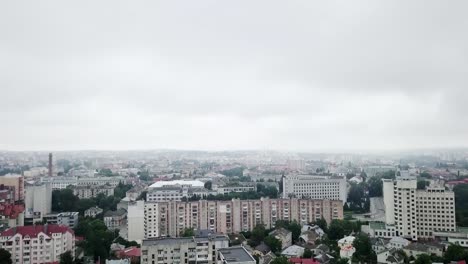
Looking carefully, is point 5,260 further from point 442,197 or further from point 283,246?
point 442,197

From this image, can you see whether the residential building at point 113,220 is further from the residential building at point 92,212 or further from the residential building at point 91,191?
the residential building at point 91,191

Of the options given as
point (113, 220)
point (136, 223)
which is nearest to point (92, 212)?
point (113, 220)

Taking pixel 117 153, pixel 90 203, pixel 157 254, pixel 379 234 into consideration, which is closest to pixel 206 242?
pixel 157 254

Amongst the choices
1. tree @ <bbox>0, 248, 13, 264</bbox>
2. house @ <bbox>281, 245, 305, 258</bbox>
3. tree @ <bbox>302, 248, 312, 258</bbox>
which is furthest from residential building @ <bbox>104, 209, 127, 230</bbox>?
tree @ <bbox>302, 248, 312, 258</bbox>

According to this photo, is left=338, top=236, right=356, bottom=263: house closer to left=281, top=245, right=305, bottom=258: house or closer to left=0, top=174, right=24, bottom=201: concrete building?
left=281, top=245, right=305, bottom=258: house

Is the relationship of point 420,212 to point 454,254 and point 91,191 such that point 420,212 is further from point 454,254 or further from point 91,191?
point 91,191

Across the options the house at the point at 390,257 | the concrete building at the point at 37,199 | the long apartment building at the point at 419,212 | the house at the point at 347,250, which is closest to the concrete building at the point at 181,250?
the house at the point at 347,250
